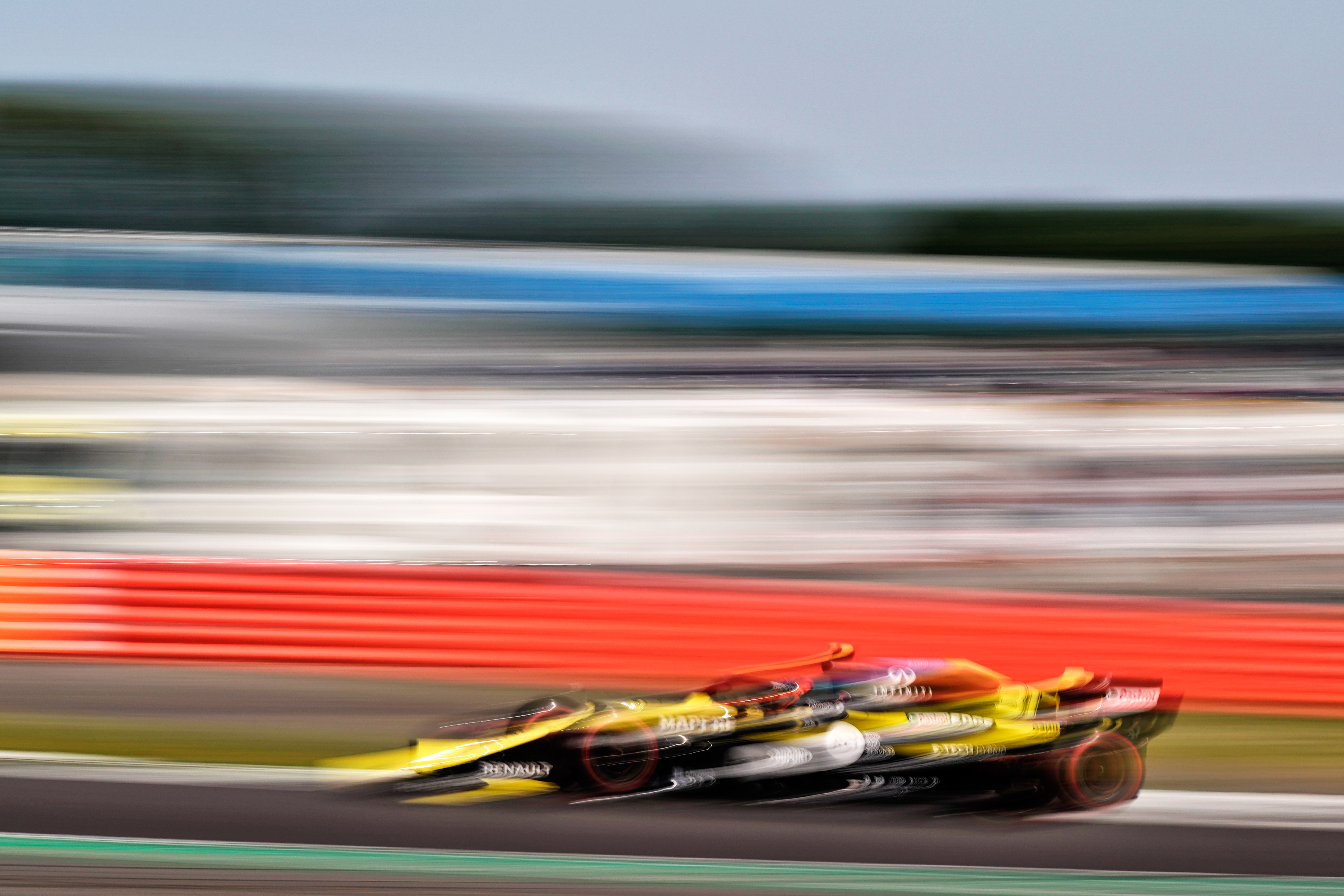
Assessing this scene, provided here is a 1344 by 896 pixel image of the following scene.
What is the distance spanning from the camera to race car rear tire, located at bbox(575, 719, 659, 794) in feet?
11.6

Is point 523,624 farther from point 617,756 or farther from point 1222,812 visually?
point 1222,812

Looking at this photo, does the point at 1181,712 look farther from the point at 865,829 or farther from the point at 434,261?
the point at 434,261

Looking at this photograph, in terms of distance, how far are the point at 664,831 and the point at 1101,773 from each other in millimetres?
1353

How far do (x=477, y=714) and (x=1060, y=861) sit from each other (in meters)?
1.93

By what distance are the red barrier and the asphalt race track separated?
1.65 m

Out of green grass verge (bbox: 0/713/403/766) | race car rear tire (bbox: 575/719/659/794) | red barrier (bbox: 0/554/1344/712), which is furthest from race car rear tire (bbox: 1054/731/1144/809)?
green grass verge (bbox: 0/713/403/766)

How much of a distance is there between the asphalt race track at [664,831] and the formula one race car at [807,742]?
9 centimetres

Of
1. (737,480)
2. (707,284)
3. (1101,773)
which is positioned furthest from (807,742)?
(707,284)

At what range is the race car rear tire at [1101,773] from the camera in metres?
3.65

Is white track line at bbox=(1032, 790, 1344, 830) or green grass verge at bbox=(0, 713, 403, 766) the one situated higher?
green grass verge at bbox=(0, 713, 403, 766)

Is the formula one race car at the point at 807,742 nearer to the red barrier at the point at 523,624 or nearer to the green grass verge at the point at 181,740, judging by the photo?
the green grass verge at the point at 181,740

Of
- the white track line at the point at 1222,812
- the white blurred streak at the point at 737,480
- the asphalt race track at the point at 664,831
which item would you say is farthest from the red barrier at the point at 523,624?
the asphalt race track at the point at 664,831

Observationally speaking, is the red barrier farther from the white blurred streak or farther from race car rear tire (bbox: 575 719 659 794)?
race car rear tire (bbox: 575 719 659 794)

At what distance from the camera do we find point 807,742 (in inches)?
138
